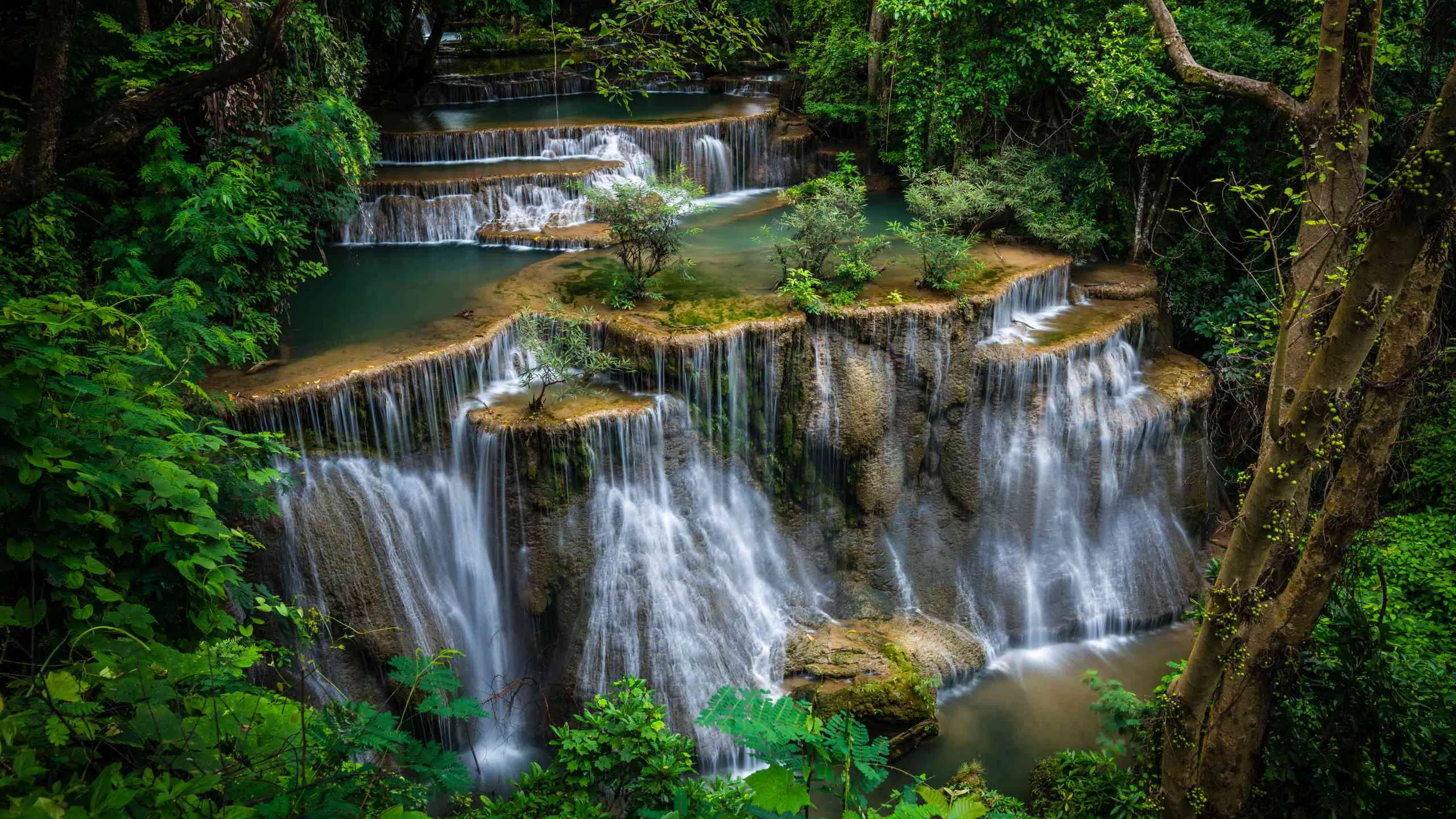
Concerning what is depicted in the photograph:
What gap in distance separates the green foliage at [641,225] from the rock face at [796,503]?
0.98m

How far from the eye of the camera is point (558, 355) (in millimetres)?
8102

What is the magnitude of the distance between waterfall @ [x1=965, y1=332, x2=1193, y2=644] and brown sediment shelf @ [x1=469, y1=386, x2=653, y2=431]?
164 inches

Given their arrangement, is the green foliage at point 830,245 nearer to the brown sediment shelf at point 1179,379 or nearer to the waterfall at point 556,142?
the brown sediment shelf at point 1179,379

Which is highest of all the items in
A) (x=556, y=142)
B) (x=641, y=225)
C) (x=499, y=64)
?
(x=499, y=64)

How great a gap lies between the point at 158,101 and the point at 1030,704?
31.8ft

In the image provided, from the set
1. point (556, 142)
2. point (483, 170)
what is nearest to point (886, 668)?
point (483, 170)

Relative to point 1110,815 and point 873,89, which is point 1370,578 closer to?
point 1110,815

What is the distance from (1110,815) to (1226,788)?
3.28 ft

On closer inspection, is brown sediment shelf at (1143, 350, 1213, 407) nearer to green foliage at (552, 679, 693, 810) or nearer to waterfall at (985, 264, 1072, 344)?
waterfall at (985, 264, 1072, 344)

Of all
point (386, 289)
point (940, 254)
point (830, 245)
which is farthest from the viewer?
point (386, 289)

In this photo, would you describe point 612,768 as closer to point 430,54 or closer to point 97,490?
point 97,490

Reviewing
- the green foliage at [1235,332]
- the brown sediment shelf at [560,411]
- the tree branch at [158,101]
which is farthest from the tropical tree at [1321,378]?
the tree branch at [158,101]

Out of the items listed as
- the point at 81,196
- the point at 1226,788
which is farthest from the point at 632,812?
the point at 81,196

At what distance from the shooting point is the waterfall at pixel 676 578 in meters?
8.10
